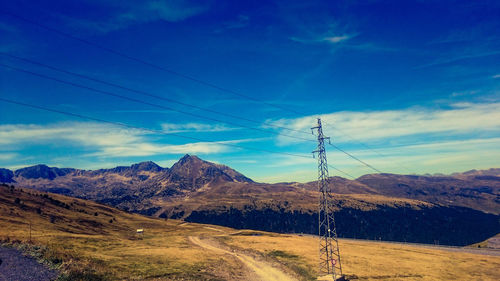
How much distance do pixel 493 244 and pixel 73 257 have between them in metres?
196

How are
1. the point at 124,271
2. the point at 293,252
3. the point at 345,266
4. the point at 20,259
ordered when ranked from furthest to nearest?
the point at 293,252 → the point at 345,266 → the point at 124,271 → the point at 20,259

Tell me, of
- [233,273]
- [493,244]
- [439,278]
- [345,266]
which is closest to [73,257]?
[233,273]

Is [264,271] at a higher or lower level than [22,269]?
lower

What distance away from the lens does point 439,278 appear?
194 ft

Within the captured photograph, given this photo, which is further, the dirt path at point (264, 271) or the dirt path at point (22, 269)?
the dirt path at point (264, 271)

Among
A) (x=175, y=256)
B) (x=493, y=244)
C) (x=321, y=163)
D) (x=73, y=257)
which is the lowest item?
(x=493, y=244)

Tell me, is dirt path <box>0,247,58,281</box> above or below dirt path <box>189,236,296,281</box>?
above

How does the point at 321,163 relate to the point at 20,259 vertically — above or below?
above

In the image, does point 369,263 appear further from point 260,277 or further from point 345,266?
point 260,277

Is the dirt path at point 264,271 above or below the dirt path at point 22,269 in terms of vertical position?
below

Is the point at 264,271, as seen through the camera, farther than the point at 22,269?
Yes

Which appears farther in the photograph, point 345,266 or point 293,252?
point 293,252

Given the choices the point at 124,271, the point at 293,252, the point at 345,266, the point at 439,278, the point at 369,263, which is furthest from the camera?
the point at 293,252

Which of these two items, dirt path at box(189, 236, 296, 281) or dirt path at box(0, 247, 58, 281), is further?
dirt path at box(189, 236, 296, 281)
